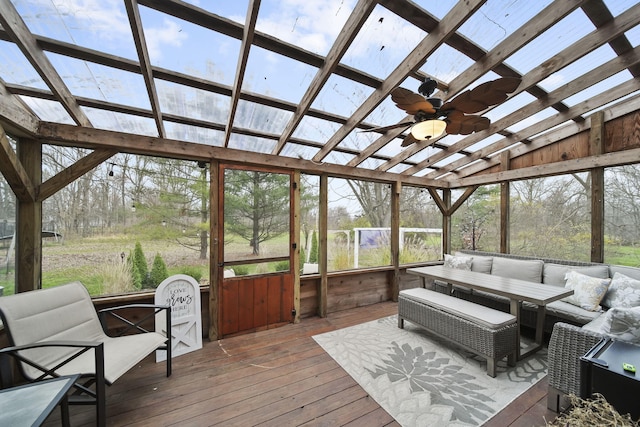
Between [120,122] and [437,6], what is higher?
[437,6]

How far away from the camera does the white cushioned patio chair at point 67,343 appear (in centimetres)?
163

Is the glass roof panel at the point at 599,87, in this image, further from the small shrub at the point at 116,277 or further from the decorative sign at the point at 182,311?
the small shrub at the point at 116,277

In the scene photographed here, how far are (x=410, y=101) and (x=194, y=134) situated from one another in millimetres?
2462

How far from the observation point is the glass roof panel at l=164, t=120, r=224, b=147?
9.09ft

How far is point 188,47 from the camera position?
1892 mm

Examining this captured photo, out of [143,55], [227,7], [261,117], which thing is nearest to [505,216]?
[261,117]

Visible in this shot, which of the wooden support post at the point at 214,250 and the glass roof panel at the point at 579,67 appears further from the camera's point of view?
the wooden support post at the point at 214,250

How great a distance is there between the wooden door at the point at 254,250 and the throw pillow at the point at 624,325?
3167mm

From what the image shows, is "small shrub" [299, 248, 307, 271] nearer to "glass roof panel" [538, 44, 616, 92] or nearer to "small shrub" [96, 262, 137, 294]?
"small shrub" [96, 262, 137, 294]

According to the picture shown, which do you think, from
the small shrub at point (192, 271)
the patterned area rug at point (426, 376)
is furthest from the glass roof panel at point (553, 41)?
the small shrub at point (192, 271)

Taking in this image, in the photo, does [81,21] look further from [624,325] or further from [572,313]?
[572,313]

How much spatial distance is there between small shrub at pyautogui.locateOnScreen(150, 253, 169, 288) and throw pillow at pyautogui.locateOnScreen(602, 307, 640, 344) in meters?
4.21

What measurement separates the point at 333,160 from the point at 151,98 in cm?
246

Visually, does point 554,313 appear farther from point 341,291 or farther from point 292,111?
point 292,111
